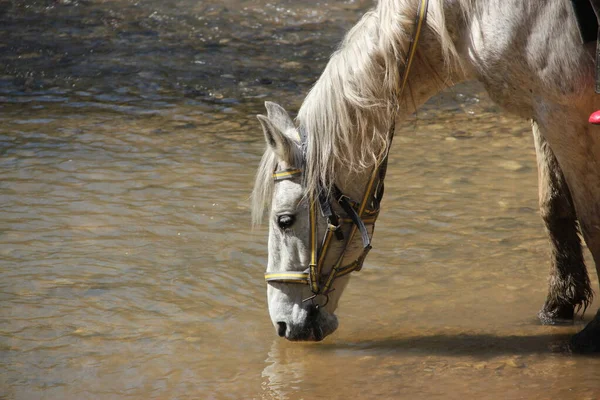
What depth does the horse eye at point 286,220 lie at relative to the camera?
3309 mm

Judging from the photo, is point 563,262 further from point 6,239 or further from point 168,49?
point 168,49

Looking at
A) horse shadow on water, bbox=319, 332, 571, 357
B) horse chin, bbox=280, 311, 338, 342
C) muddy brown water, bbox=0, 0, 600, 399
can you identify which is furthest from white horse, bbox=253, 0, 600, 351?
muddy brown water, bbox=0, 0, 600, 399

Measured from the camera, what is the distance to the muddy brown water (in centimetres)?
340

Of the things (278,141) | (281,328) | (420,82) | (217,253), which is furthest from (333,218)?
(217,253)

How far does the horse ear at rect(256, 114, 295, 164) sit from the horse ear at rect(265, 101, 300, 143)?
85mm

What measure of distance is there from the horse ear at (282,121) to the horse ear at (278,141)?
0.28 feet

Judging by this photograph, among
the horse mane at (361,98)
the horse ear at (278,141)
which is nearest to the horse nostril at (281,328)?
the horse mane at (361,98)

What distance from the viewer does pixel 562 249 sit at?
151 inches

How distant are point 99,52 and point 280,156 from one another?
615 centimetres

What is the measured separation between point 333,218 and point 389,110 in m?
0.49

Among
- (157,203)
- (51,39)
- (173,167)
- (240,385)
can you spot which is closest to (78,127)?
(173,167)

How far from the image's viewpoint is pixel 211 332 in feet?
12.6

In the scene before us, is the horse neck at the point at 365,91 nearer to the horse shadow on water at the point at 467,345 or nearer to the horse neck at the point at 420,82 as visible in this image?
the horse neck at the point at 420,82

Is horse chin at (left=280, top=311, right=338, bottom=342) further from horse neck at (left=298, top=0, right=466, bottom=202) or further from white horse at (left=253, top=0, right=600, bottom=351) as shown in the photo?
horse neck at (left=298, top=0, right=466, bottom=202)
